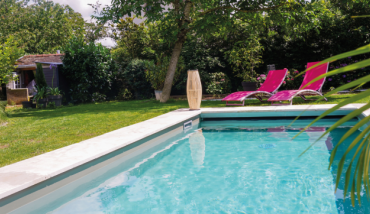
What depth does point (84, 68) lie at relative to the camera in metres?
14.8

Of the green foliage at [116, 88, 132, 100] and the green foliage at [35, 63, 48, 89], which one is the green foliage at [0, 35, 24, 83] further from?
the green foliage at [116, 88, 132, 100]

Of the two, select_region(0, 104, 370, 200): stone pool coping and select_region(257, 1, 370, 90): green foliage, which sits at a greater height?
select_region(257, 1, 370, 90): green foliage

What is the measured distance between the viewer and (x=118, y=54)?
18.6 m

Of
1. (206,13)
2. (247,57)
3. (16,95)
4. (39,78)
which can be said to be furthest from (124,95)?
(247,57)

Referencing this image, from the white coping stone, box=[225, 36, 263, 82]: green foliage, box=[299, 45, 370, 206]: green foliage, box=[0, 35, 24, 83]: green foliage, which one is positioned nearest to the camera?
box=[299, 45, 370, 206]: green foliage

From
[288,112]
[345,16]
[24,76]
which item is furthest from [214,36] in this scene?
[24,76]

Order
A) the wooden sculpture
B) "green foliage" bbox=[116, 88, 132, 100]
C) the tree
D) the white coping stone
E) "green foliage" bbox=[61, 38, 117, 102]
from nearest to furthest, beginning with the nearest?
the white coping stone, the wooden sculpture, the tree, "green foliage" bbox=[61, 38, 117, 102], "green foliage" bbox=[116, 88, 132, 100]

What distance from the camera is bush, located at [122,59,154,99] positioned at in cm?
1611

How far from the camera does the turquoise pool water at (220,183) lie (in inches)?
127

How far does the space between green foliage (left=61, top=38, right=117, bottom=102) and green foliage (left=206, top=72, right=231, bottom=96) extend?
5.32m

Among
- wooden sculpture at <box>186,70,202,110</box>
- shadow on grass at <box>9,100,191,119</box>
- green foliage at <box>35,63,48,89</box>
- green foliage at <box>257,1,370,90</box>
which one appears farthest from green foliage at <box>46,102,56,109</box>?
green foliage at <box>257,1,370,90</box>

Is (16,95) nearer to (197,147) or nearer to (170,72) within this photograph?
(170,72)

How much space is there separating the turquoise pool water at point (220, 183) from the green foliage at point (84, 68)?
10.4m

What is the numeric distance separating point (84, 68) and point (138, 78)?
2851 millimetres
